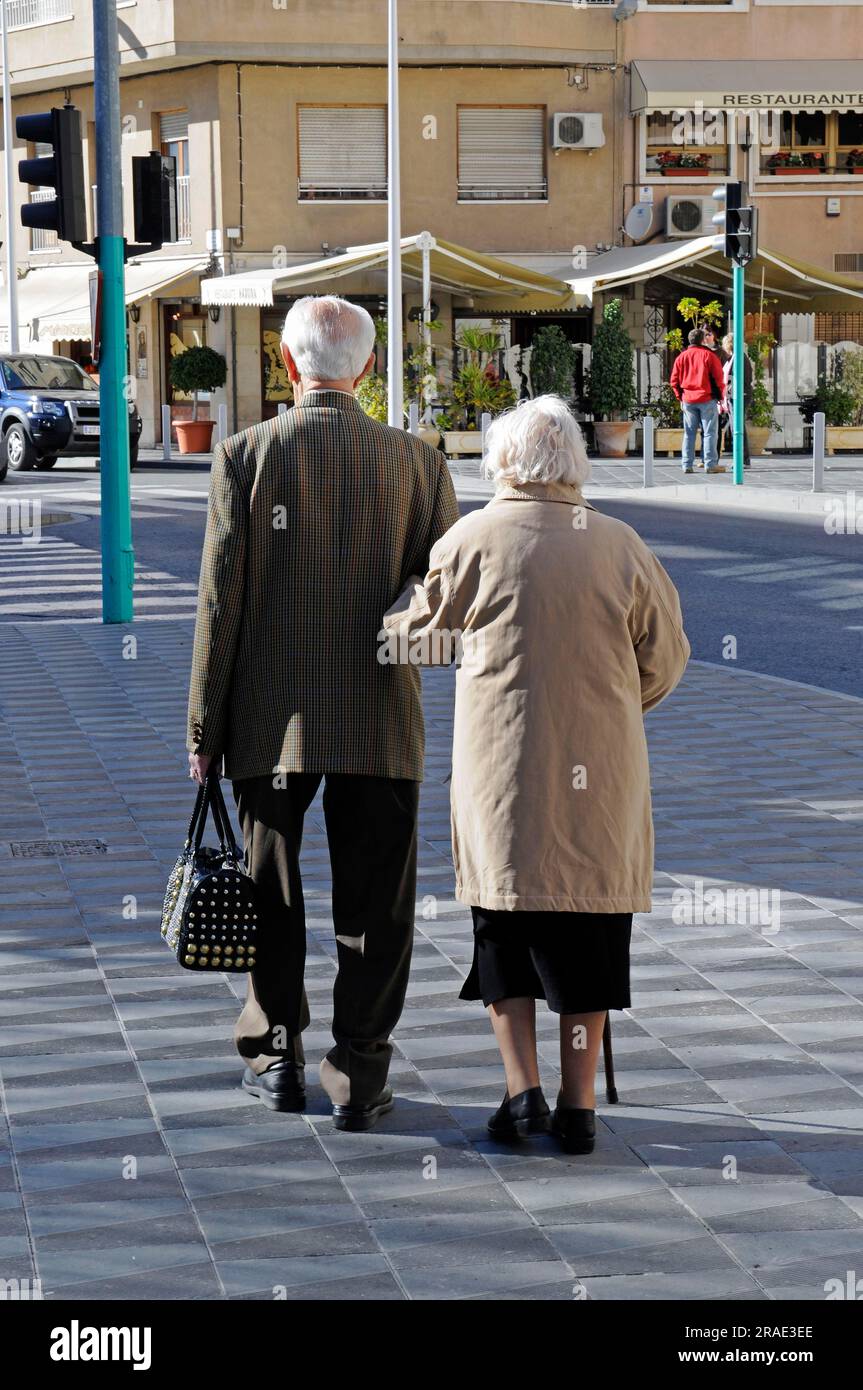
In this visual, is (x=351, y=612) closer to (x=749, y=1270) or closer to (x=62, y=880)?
(x=749, y=1270)

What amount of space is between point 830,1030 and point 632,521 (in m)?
15.3

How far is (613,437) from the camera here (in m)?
32.8

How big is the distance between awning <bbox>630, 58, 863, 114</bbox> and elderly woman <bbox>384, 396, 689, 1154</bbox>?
114 feet

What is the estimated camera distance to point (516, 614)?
171 inches

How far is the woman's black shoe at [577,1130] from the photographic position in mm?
4418

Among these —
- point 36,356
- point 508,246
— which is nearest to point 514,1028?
point 36,356

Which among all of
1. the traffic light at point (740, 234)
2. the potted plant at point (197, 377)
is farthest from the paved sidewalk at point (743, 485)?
the potted plant at point (197, 377)

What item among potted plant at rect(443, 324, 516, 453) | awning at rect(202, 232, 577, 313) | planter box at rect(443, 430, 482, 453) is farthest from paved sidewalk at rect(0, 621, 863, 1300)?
awning at rect(202, 232, 577, 313)

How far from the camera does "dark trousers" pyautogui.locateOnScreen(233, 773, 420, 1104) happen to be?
4.62m

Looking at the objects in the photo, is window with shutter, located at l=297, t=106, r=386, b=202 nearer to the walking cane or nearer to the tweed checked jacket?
the tweed checked jacket

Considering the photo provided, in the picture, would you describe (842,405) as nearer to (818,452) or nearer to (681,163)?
(681,163)

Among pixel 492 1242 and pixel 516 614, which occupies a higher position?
pixel 516 614

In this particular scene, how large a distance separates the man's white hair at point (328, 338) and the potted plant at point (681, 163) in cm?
3549

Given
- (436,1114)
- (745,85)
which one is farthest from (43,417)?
(436,1114)
